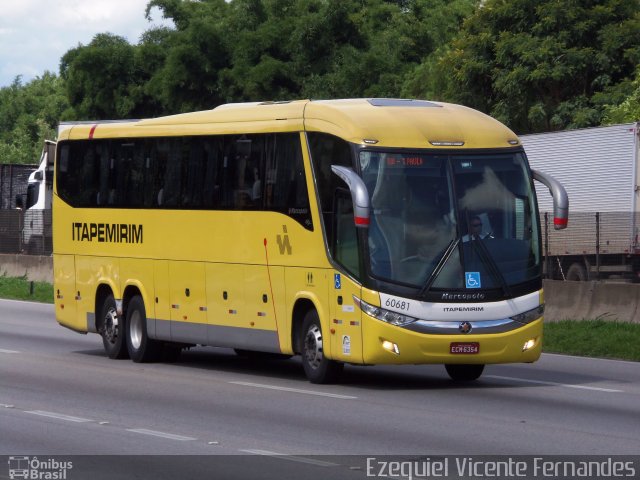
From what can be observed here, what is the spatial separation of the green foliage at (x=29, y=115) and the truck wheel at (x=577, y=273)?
7464 centimetres

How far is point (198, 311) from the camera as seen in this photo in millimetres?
19281

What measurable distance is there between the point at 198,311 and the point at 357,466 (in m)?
8.83

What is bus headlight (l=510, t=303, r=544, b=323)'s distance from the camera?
53.4ft

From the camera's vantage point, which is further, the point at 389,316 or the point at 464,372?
the point at 464,372

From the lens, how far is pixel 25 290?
124 feet

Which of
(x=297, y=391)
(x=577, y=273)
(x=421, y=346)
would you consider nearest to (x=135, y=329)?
(x=297, y=391)

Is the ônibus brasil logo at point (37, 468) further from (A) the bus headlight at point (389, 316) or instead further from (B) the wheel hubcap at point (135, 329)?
(B) the wheel hubcap at point (135, 329)

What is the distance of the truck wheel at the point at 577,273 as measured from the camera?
2712cm

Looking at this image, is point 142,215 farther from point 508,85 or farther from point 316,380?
point 508,85

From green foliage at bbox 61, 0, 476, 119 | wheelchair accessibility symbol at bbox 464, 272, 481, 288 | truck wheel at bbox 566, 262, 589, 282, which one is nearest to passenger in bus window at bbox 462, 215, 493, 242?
wheelchair accessibility symbol at bbox 464, 272, 481, 288

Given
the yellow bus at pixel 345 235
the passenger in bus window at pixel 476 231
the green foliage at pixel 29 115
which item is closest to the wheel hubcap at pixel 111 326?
the yellow bus at pixel 345 235

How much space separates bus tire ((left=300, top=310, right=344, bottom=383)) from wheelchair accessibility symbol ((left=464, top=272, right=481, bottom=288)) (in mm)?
1897

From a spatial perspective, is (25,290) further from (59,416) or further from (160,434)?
(160,434)

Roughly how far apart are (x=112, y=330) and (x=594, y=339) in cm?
755
